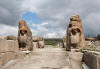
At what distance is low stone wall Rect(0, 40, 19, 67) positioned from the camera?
17.3 ft

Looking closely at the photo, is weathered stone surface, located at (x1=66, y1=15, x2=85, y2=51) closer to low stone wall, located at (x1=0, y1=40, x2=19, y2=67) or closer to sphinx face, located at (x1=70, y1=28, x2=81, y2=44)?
sphinx face, located at (x1=70, y1=28, x2=81, y2=44)

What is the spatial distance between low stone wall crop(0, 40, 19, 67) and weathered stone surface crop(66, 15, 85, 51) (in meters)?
3.47

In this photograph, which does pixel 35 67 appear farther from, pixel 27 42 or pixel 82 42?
pixel 82 42

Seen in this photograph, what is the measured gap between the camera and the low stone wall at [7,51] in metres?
5.28

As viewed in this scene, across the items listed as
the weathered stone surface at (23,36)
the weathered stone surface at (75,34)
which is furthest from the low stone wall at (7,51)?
the weathered stone surface at (75,34)

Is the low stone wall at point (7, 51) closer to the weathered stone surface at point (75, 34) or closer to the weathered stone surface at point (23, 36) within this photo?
the weathered stone surface at point (23, 36)

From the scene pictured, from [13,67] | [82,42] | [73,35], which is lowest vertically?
[13,67]

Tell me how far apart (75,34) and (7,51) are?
4.20 metres

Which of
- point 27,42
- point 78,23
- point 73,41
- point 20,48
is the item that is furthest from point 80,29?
point 20,48

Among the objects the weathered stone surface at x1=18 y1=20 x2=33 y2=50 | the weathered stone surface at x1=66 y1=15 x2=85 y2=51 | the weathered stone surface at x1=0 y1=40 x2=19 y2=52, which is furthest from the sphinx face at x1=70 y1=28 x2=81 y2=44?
the weathered stone surface at x1=0 y1=40 x2=19 y2=52

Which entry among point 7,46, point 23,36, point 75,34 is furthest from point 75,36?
point 7,46

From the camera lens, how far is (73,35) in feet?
24.3

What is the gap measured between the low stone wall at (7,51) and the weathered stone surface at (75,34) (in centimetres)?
347

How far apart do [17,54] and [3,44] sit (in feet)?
4.50
